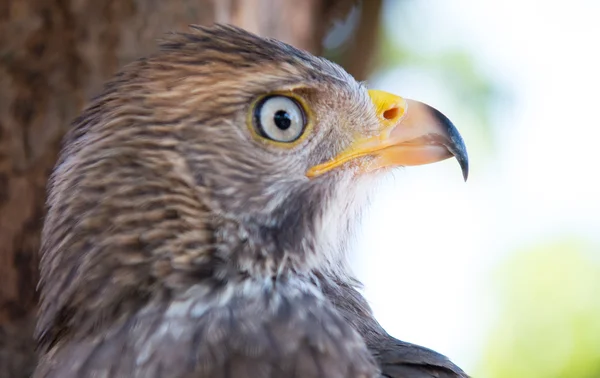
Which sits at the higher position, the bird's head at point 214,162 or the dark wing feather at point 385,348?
the bird's head at point 214,162

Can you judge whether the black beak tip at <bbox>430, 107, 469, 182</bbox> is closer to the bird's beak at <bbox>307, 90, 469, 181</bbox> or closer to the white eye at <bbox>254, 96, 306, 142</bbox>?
the bird's beak at <bbox>307, 90, 469, 181</bbox>

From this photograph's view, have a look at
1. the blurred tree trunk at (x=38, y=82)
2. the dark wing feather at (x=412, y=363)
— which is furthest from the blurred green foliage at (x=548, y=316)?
the dark wing feather at (x=412, y=363)

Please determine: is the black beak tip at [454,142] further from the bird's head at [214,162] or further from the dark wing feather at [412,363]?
the dark wing feather at [412,363]

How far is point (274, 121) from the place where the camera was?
2.09 m

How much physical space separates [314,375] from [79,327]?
24.4 inches

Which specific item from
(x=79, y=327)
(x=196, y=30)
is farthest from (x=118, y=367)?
(x=196, y=30)

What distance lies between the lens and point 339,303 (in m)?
2.15

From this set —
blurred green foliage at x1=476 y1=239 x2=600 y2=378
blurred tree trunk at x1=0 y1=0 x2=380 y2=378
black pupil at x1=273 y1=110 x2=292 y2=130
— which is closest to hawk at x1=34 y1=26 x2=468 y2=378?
black pupil at x1=273 y1=110 x2=292 y2=130

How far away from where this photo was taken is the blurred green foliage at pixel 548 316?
282 inches

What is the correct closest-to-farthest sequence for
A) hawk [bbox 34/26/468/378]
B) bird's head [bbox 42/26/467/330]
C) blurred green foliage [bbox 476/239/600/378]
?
hawk [bbox 34/26/468/378] < bird's head [bbox 42/26/467/330] < blurred green foliage [bbox 476/239/600/378]

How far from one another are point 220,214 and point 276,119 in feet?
0.93

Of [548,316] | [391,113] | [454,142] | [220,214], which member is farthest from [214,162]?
[548,316]

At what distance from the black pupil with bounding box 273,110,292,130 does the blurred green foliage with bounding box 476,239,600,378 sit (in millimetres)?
5721

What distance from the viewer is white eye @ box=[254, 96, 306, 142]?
2090 mm
